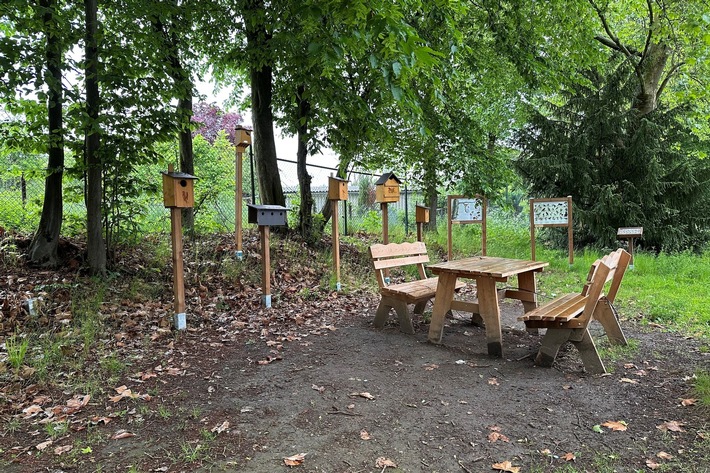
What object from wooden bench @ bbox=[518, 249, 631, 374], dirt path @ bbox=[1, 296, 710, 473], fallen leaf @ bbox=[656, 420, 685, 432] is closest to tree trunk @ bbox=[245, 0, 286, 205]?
dirt path @ bbox=[1, 296, 710, 473]

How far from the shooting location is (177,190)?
4727 mm

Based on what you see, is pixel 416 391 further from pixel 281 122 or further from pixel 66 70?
pixel 281 122

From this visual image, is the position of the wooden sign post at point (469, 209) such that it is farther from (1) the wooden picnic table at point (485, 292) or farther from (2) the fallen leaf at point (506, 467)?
(2) the fallen leaf at point (506, 467)

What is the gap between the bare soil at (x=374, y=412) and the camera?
7.87ft

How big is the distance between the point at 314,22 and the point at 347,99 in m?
2.34

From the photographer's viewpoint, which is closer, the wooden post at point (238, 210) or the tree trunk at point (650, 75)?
the wooden post at point (238, 210)

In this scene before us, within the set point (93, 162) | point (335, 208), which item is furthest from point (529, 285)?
point (93, 162)

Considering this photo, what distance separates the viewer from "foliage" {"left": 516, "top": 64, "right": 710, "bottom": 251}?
10.3m

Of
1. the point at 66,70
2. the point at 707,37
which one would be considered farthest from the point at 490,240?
the point at 66,70

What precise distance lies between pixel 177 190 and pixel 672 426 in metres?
4.59

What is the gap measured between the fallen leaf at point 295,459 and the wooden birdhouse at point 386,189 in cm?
511

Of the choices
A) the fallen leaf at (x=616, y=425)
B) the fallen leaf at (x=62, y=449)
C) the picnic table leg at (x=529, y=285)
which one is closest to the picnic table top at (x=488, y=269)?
the picnic table leg at (x=529, y=285)

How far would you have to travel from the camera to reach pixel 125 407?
3.05 m

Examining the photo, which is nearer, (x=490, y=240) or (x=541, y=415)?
(x=541, y=415)
